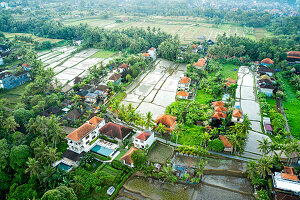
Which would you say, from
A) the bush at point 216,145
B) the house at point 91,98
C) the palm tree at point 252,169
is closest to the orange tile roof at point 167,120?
the bush at point 216,145

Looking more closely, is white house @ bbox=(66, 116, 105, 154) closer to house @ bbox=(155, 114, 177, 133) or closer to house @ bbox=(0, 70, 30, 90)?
house @ bbox=(155, 114, 177, 133)

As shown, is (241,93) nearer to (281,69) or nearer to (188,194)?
(281,69)

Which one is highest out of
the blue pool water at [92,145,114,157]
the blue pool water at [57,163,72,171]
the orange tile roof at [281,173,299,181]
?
the orange tile roof at [281,173,299,181]

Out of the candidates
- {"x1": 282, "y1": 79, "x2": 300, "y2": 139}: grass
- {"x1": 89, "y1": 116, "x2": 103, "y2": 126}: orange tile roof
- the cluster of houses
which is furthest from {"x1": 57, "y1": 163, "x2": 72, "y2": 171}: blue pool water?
{"x1": 282, "y1": 79, "x2": 300, "y2": 139}: grass

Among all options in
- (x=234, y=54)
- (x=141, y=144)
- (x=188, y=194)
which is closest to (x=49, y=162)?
(x=141, y=144)

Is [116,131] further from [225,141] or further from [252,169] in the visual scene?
[252,169]

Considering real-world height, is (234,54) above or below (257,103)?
above

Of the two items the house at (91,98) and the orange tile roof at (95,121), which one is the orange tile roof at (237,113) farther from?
the house at (91,98)
